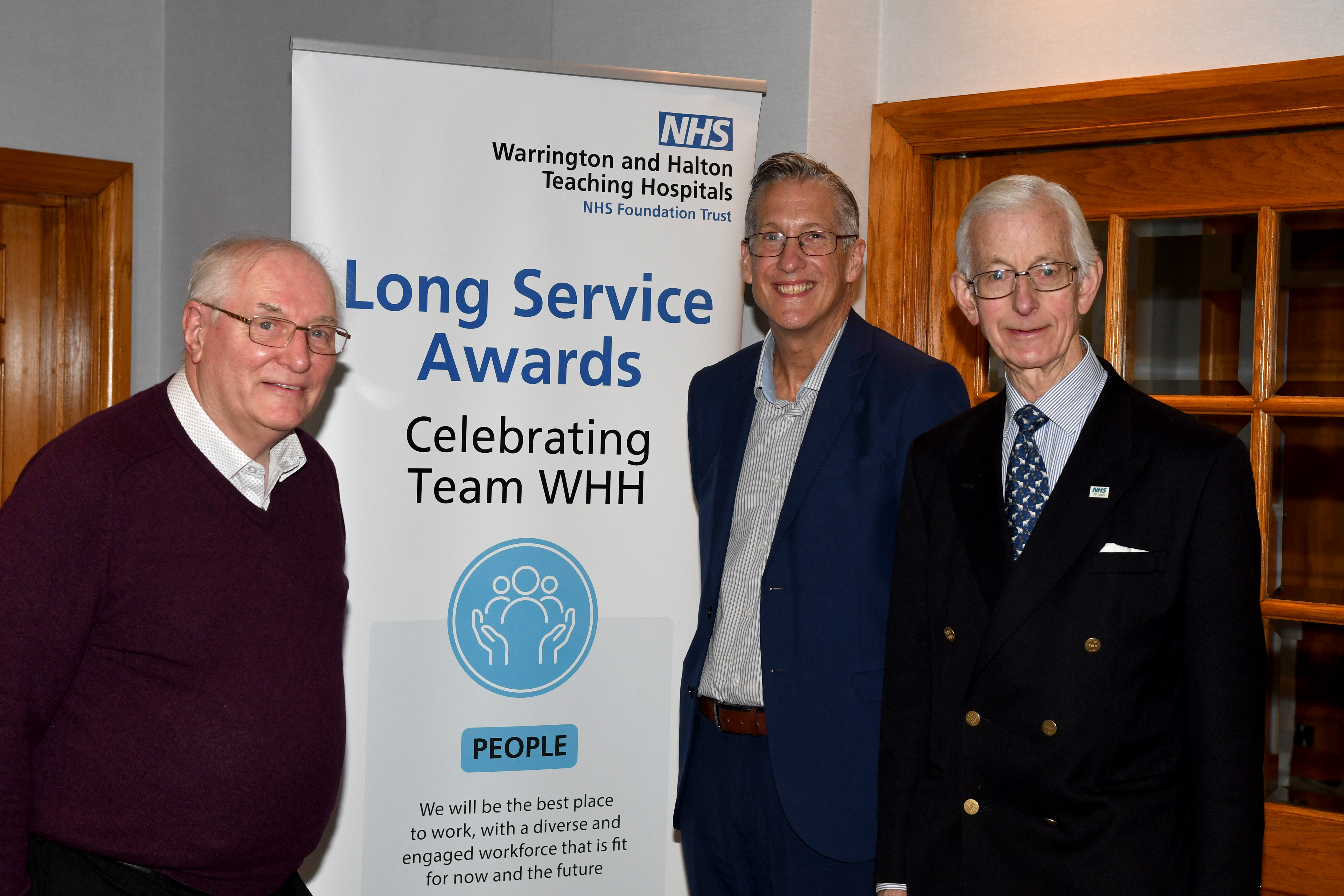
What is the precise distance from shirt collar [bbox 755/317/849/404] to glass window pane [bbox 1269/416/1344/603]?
3.31 feet

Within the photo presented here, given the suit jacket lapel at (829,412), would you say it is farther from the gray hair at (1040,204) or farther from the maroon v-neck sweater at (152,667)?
the maroon v-neck sweater at (152,667)

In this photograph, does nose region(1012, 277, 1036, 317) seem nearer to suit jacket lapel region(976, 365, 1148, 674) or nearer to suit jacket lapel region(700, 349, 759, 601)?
suit jacket lapel region(976, 365, 1148, 674)

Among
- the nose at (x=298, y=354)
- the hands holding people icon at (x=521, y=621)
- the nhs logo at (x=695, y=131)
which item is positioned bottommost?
the hands holding people icon at (x=521, y=621)

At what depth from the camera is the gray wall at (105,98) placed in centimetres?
363

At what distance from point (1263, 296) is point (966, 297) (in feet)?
3.45

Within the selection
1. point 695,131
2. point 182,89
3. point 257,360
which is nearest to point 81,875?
point 257,360

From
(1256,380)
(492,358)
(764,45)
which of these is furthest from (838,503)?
(764,45)

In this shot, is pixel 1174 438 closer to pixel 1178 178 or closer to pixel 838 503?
pixel 838 503

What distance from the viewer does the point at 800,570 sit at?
6.35ft

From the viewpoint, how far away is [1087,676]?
1.48 metres

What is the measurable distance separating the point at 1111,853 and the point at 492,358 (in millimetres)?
1511

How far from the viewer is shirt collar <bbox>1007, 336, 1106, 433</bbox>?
1603 mm

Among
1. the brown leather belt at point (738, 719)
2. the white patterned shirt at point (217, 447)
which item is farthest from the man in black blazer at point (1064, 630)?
the white patterned shirt at point (217, 447)

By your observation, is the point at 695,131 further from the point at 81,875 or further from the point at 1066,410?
the point at 81,875
